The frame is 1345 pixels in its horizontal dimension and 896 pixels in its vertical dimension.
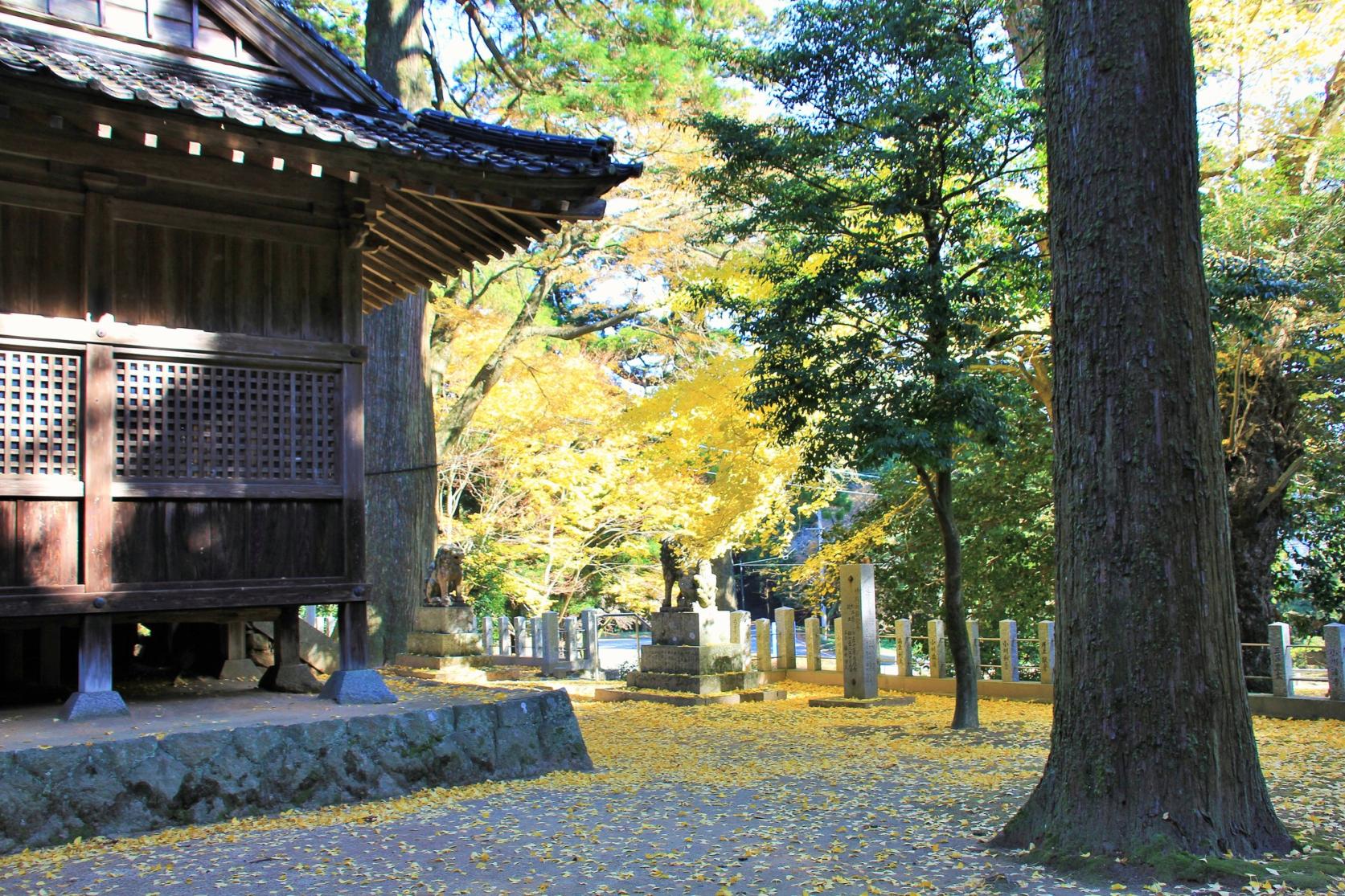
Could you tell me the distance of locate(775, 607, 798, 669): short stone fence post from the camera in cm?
1852

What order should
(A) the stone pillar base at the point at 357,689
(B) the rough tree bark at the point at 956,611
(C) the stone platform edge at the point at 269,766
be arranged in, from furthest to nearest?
(B) the rough tree bark at the point at 956,611 → (A) the stone pillar base at the point at 357,689 → (C) the stone platform edge at the point at 269,766

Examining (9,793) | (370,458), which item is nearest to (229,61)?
(9,793)

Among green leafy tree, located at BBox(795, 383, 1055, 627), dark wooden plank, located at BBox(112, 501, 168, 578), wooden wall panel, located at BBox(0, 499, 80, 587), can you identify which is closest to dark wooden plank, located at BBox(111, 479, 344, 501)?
dark wooden plank, located at BBox(112, 501, 168, 578)

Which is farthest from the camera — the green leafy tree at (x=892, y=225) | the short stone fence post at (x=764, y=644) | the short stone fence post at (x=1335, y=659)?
the short stone fence post at (x=764, y=644)

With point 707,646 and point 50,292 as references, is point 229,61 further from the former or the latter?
point 707,646

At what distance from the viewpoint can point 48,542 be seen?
23.1 feet

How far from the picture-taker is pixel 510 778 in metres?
7.94

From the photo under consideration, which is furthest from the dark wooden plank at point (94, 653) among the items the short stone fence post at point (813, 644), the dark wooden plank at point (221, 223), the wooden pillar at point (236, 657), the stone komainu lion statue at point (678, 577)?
the short stone fence post at point (813, 644)

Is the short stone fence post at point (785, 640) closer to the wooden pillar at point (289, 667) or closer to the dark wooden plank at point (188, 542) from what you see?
the wooden pillar at point (289, 667)

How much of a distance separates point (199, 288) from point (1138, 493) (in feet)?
21.0

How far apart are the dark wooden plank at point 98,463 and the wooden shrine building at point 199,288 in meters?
0.01

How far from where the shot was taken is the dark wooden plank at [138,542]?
725 cm

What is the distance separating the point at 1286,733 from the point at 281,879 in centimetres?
1040

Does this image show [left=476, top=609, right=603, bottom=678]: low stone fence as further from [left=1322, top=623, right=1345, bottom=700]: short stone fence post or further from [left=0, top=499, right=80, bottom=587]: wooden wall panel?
[left=0, top=499, right=80, bottom=587]: wooden wall panel
